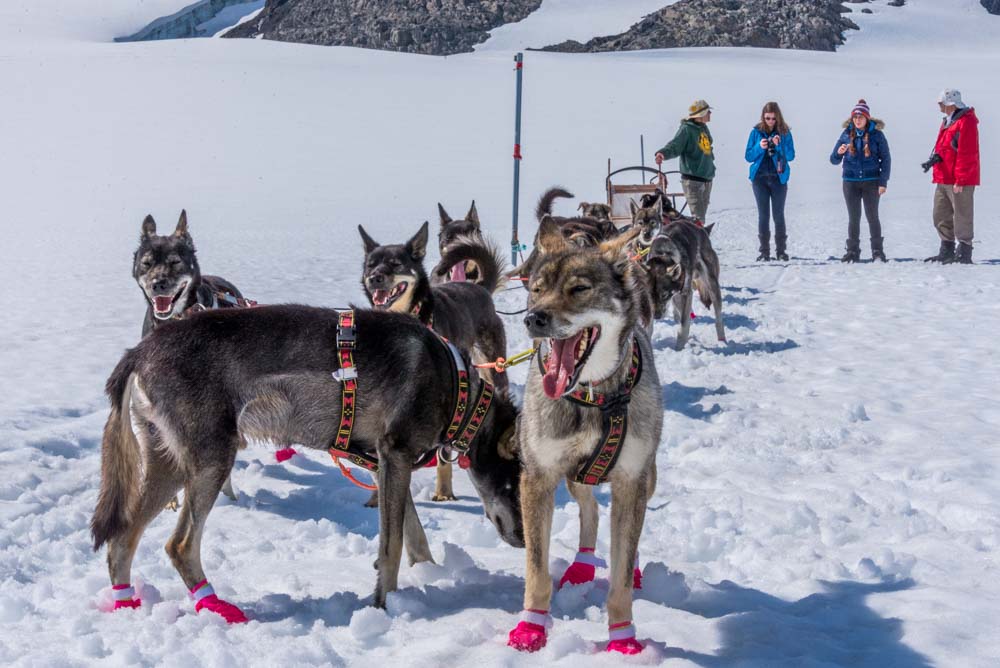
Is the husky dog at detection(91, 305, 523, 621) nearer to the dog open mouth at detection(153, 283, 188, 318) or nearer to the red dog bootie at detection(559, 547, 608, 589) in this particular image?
the red dog bootie at detection(559, 547, 608, 589)

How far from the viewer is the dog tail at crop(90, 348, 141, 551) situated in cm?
317

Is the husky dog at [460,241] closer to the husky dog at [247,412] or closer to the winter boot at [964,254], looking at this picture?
the husky dog at [247,412]

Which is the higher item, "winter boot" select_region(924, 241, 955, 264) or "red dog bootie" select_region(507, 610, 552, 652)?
"winter boot" select_region(924, 241, 955, 264)

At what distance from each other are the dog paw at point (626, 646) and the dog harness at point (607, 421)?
1.70ft

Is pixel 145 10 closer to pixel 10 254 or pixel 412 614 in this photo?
pixel 10 254

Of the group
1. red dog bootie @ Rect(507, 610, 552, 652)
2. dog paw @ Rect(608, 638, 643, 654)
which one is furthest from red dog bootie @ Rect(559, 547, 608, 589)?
dog paw @ Rect(608, 638, 643, 654)

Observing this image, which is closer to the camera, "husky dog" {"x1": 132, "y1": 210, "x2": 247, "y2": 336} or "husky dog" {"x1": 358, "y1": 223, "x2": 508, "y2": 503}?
"husky dog" {"x1": 132, "y1": 210, "x2": 247, "y2": 336}

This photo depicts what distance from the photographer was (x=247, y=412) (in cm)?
324

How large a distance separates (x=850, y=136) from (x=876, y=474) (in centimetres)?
894

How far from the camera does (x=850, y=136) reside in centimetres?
1229

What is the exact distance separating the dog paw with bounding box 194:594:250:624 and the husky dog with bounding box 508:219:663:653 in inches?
38.0

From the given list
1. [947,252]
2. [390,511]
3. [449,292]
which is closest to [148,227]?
[449,292]

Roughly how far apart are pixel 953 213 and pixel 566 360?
11056 mm

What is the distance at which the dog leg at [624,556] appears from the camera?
2807 mm
